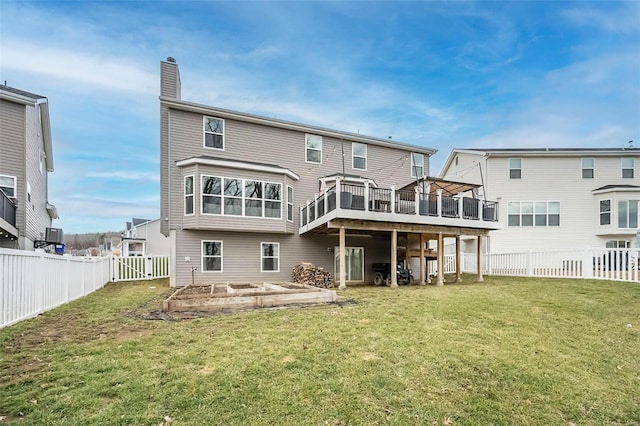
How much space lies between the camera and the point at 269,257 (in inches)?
628

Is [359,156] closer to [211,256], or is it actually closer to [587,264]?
[211,256]

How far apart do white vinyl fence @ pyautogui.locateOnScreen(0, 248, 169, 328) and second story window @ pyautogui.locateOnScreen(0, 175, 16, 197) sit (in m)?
4.45

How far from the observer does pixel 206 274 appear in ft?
48.6

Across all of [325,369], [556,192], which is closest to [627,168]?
[556,192]

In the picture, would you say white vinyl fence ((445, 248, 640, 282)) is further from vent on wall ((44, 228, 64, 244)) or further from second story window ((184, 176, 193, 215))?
vent on wall ((44, 228, 64, 244))

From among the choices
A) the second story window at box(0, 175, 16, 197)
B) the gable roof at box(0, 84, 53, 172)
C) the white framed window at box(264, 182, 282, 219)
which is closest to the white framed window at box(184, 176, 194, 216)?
the white framed window at box(264, 182, 282, 219)

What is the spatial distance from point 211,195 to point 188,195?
3.46 feet

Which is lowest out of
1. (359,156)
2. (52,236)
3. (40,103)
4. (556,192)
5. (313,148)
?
(52,236)

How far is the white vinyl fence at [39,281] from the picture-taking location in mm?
5967

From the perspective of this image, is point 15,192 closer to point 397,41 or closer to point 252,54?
point 252,54

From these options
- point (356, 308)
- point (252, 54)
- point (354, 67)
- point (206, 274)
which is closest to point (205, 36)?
point (252, 54)

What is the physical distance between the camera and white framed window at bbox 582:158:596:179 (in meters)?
21.9

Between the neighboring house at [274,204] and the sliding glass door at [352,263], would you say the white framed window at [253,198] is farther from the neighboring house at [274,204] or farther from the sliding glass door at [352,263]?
the sliding glass door at [352,263]

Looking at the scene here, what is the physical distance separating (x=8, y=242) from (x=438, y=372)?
1846 centimetres
